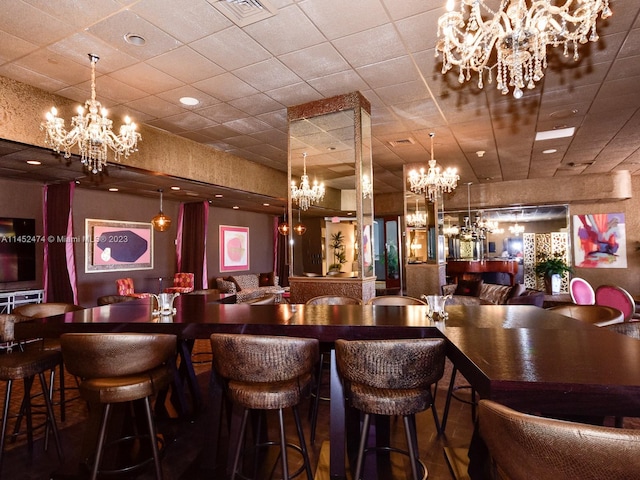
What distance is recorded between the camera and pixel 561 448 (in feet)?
3.29

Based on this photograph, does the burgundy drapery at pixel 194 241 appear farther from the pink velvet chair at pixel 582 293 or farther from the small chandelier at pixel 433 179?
the pink velvet chair at pixel 582 293

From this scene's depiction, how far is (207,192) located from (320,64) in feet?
14.7

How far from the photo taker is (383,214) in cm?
1191

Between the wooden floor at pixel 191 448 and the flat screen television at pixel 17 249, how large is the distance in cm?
411

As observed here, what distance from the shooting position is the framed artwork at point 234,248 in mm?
10344

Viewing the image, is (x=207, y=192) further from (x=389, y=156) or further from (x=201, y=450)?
(x=201, y=450)

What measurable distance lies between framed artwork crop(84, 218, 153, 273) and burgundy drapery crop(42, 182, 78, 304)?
2.43 ft

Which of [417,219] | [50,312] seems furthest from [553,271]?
[50,312]

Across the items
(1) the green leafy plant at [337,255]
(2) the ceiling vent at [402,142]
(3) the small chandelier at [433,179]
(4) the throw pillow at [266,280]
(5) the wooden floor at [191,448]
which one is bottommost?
(5) the wooden floor at [191,448]

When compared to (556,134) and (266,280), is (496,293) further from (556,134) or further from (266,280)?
(266,280)

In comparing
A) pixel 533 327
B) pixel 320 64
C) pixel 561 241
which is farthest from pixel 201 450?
pixel 561 241

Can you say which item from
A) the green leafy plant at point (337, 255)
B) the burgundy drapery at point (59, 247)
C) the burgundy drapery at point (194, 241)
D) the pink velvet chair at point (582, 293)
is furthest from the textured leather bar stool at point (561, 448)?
the burgundy drapery at point (194, 241)

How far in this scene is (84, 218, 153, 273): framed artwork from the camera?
745 centimetres

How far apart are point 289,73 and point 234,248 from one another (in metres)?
7.37
